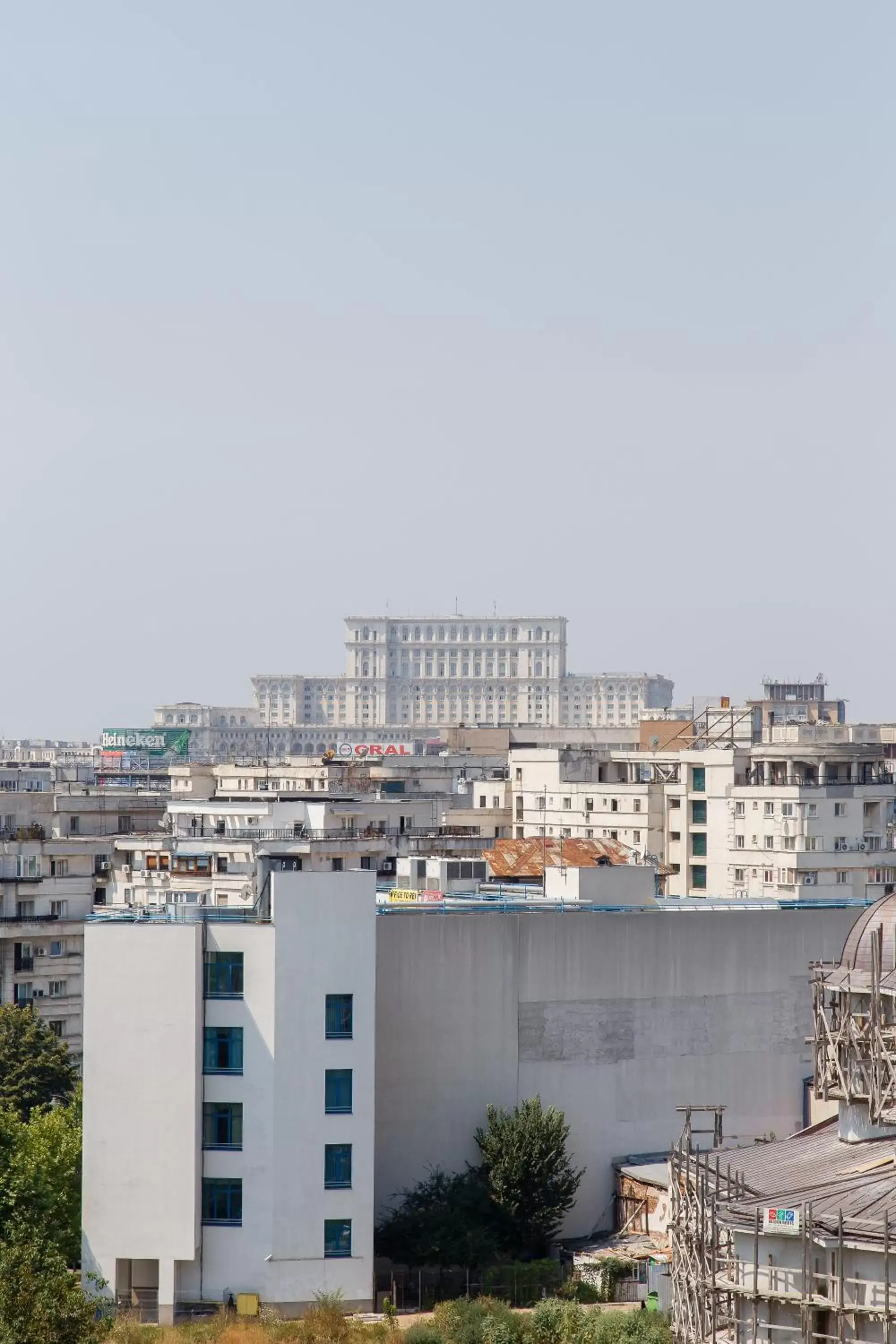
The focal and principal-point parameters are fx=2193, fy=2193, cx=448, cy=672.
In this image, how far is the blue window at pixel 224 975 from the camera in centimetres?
3684

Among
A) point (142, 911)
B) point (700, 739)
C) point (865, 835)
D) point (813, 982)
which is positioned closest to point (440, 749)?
point (700, 739)

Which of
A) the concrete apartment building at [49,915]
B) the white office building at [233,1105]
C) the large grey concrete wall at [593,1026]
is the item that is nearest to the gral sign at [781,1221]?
the white office building at [233,1105]

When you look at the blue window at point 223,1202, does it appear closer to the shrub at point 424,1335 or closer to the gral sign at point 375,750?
the shrub at point 424,1335

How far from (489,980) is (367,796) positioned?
167 ft

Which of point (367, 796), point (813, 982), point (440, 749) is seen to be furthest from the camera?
point (440, 749)

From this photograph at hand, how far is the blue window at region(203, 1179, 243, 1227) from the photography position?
36375 millimetres

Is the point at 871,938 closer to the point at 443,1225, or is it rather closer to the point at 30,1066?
the point at 443,1225

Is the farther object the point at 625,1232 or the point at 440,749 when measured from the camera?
the point at 440,749

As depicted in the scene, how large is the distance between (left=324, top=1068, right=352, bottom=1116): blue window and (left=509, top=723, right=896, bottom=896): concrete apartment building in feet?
127

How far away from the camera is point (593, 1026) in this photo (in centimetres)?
4081

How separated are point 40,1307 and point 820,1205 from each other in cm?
1000

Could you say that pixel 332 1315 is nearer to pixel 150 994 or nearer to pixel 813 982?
pixel 150 994

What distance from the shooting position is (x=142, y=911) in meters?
40.6

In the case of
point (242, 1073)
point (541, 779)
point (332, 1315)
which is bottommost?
point (332, 1315)
